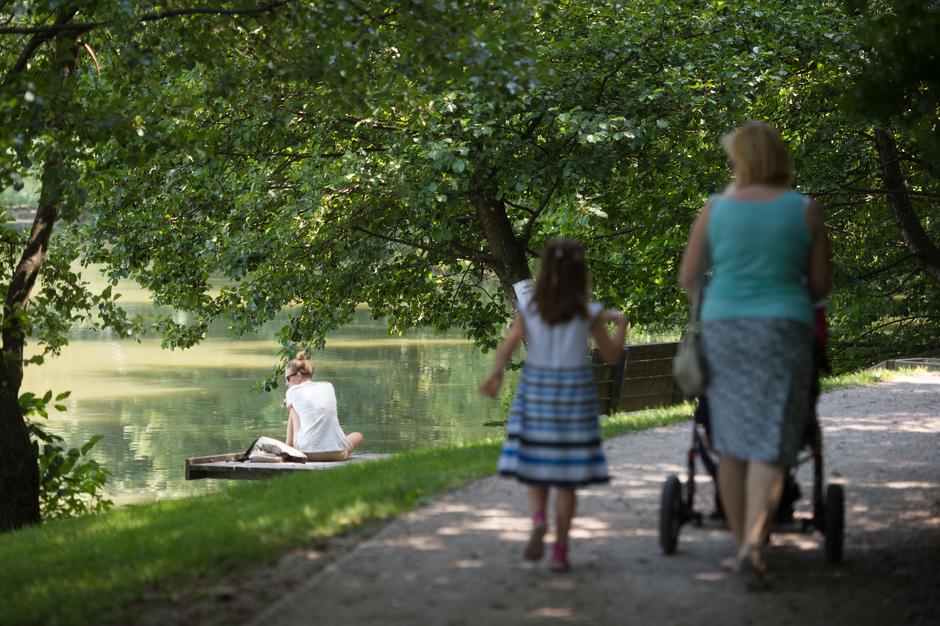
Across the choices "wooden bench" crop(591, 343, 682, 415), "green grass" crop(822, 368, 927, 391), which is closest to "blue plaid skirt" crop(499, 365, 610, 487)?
"wooden bench" crop(591, 343, 682, 415)

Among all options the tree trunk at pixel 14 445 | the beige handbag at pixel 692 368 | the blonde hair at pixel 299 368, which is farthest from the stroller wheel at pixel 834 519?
the blonde hair at pixel 299 368

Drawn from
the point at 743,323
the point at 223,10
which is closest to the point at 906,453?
the point at 743,323

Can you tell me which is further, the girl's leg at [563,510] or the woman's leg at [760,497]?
the girl's leg at [563,510]

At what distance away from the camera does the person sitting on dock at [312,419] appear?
1373 centimetres

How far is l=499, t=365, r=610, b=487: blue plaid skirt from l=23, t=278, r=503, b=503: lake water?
14.0m

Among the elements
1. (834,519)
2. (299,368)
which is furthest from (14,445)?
(834,519)

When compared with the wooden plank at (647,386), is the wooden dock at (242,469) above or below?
below

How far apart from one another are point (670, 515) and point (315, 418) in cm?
821

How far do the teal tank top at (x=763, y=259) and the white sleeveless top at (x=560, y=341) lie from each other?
60cm

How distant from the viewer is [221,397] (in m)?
30.9

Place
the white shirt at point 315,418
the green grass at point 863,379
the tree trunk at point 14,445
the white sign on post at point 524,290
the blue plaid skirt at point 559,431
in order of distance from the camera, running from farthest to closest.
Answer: the green grass at point 863,379
the white shirt at point 315,418
the white sign on post at point 524,290
the tree trunk at point 14,445
the blue plaid skirt at point 559,431

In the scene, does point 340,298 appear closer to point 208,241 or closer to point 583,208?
point 208,241

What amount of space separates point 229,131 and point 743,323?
40.9 ft

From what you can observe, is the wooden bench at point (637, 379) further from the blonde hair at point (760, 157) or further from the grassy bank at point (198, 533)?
the blonde hair at point (760, 157)
